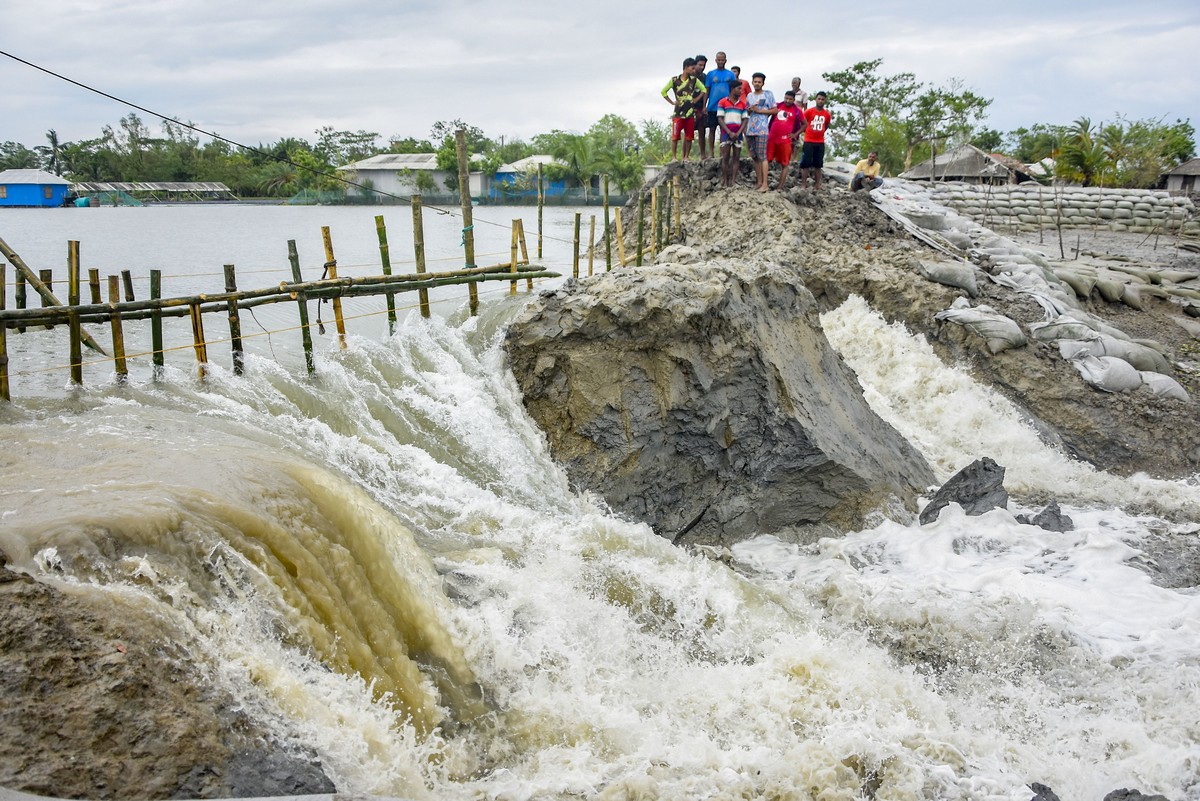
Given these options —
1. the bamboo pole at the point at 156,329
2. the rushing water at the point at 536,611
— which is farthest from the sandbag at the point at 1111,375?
the bamboo pole at the point at 156,329

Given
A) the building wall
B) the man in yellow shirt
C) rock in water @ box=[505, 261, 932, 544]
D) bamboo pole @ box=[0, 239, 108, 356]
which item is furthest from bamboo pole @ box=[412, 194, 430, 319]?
the building wall

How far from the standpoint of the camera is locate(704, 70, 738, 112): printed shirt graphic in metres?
13.0

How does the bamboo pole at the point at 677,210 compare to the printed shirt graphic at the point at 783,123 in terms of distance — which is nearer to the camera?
the printed shirt graphic at the point at 783,123

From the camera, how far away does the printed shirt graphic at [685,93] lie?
13.2 m

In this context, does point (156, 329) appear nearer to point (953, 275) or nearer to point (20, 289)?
point (20, 289)

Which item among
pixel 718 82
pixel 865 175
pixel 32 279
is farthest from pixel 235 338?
pixel 865 175

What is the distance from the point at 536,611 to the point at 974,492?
171 inches

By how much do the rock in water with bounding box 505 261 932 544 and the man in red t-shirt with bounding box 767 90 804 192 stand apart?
256 inches

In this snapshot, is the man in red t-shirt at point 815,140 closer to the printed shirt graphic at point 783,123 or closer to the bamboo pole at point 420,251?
the printed shirt graphic at point 783,123

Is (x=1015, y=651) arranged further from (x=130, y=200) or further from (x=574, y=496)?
(x=130, y=200)

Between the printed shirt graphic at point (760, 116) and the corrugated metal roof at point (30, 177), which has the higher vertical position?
the corrugated metal roof at point (30, 177)

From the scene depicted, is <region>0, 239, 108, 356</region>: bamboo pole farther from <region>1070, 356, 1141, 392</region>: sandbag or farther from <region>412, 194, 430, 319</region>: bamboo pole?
<region>1070, 356, 1141, 392</region>: sandbag

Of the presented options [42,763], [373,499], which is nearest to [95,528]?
[42,763]

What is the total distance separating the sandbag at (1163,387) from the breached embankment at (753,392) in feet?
0.06
